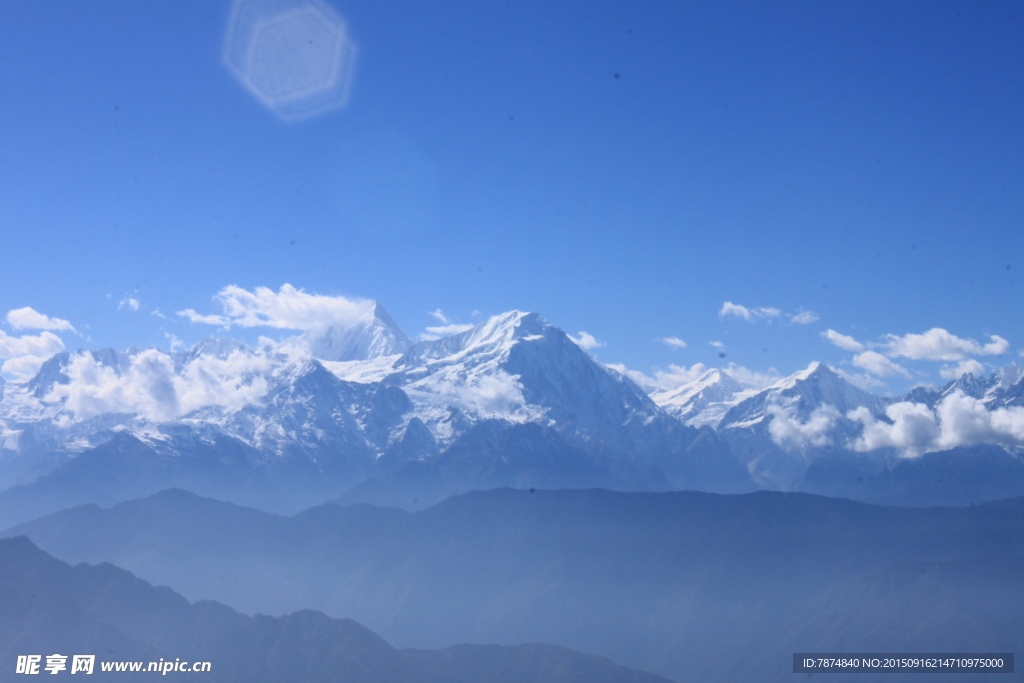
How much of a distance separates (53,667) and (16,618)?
14.1m

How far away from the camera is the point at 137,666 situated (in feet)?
630

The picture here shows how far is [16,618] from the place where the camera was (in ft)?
618

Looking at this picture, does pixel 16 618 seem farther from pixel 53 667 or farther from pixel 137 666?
pixel 137 666

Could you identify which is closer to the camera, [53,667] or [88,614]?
[53,667]

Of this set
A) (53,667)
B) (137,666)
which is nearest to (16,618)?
(53,667)

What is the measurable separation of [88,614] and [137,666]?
1843 centimetres

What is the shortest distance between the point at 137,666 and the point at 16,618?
26845mm

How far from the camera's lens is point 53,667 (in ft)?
603

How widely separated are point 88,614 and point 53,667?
1699 cm

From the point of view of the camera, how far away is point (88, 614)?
19962 centimetres
